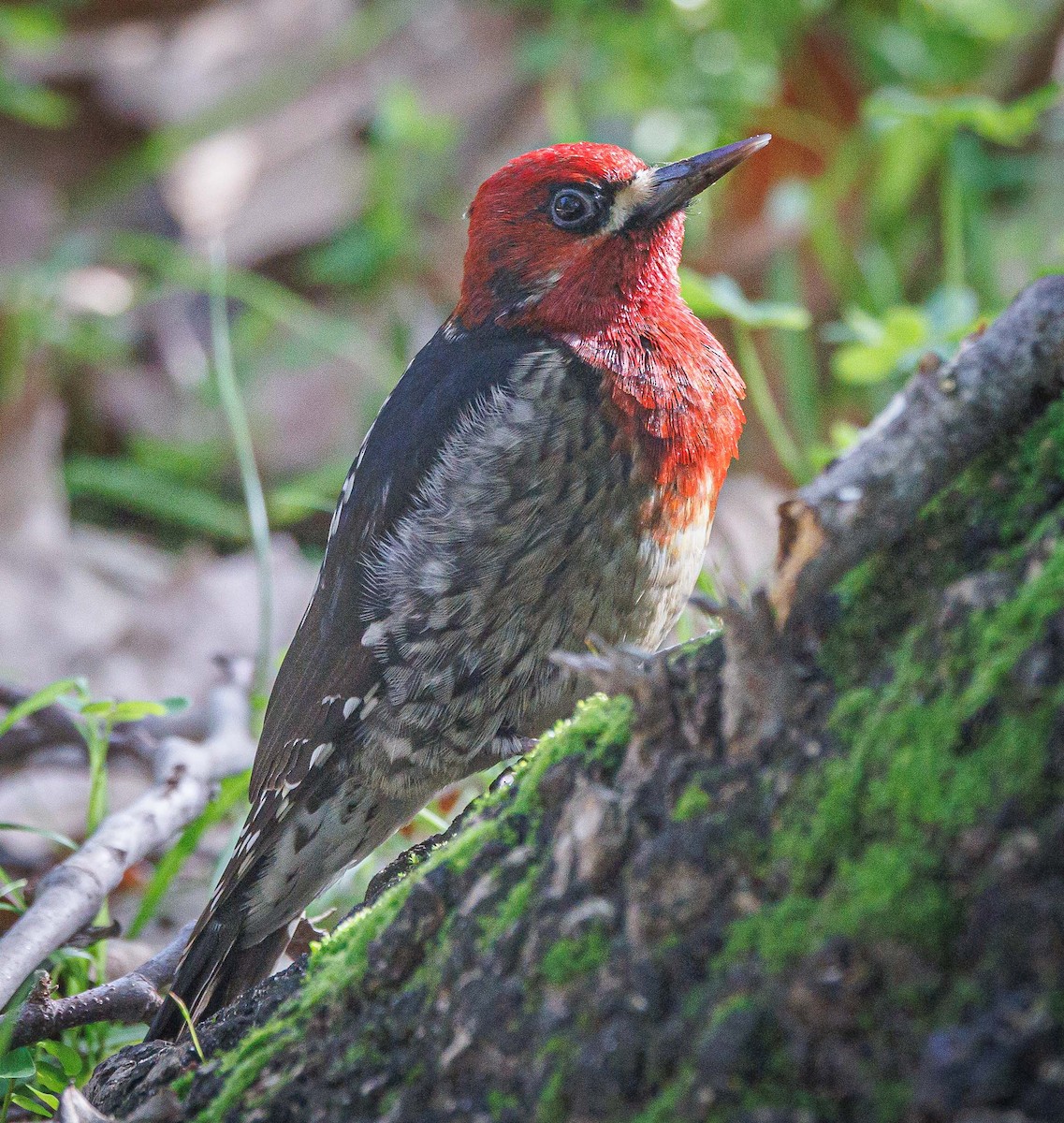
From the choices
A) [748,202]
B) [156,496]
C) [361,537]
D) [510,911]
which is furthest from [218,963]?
[748,202]

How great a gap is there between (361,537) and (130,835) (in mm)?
710

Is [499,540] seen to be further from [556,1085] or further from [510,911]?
[556,1085]

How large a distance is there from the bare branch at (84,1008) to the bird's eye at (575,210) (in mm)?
1664

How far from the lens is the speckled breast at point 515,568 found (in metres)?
2.36

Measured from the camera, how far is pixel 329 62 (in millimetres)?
6383

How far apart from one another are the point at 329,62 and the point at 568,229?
4.20 m

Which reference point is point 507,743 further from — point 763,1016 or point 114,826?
point 763,1016

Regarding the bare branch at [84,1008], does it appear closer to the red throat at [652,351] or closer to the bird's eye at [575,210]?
the red throat at [652,351]

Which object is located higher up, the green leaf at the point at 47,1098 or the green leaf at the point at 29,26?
the green leaf at the point at 29,26

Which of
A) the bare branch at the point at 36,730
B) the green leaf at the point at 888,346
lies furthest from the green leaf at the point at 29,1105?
the green leaf at the point at 888,346

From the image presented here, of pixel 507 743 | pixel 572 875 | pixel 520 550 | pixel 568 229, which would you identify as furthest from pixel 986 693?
pixel 568 229

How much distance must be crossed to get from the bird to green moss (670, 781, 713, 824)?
1.08m

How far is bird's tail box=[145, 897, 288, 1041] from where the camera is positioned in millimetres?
2312

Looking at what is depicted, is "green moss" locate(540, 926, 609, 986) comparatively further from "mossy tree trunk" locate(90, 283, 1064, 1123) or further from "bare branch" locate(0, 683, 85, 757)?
"bare branch" locate(0, 683, 85, 757)
